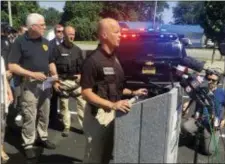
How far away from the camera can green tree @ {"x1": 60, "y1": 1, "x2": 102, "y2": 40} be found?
3262cm

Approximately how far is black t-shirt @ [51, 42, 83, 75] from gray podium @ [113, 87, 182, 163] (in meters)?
3.49

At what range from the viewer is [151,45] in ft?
27.5

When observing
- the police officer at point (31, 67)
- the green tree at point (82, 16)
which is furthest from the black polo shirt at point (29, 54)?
the green tree at point (82, 16)

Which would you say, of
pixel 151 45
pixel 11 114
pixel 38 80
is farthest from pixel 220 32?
pixel 38 80

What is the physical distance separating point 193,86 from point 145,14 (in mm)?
30086

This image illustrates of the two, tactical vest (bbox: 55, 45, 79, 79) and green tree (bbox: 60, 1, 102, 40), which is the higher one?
tactical vest (bbox: 55, 45, 79, 79)

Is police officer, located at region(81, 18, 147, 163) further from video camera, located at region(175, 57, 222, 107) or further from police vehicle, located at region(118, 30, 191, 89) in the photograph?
police vehicle, located at region(118, 30, 191, 89)

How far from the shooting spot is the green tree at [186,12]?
28.5m

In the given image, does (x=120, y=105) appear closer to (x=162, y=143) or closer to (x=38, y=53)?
(x=162, y=143)

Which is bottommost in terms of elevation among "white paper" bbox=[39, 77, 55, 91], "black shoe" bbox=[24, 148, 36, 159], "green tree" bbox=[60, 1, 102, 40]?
"green tree" bbox=[60, 1, 102, 40]

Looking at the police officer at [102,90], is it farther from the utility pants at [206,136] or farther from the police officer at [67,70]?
the police officer at [67,70]

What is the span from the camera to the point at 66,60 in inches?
242

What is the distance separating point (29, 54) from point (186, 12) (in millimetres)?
28062

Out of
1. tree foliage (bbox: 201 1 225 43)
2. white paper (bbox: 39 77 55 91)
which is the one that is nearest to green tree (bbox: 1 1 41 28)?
tree foliage (bbox: 201 1 225 43)
